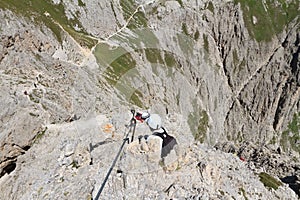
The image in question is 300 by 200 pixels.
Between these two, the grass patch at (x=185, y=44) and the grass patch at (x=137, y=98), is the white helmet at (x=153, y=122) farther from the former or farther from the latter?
the grass patch at (x=185, y=44)

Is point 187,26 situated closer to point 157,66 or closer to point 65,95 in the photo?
point 157,66

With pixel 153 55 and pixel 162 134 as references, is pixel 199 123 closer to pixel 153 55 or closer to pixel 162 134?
pixel 153 55

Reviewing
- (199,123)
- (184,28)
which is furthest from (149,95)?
(184,28)

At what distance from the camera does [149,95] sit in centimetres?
8488

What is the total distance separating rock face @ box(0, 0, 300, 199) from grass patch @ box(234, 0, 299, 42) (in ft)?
1.54

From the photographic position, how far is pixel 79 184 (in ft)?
99.9

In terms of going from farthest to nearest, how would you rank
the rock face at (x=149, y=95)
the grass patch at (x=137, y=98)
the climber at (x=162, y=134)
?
the grass patch at (x=137, y=98)
the climber at (x=162, y=134)
the rock face at (x=149, y=95)

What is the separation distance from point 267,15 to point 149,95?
90348mm

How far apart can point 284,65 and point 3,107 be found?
130 meters

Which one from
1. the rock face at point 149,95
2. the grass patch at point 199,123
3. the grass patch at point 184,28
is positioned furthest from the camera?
the grass patch at point 184,28

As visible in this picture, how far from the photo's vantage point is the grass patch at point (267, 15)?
145750 mm

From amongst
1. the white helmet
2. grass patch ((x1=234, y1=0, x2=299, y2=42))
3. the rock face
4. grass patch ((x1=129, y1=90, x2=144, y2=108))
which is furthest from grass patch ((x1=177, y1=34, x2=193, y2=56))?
the white helmet

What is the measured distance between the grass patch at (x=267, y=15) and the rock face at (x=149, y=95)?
47 cm

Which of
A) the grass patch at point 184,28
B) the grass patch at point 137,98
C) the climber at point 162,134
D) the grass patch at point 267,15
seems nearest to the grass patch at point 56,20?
the grass patch at point 137,98
